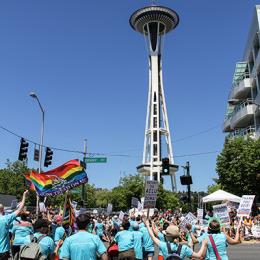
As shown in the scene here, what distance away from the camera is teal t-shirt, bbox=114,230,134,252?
919cm

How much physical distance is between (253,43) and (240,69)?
8354 millimetres

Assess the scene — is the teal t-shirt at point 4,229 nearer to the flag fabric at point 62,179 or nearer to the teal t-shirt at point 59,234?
the teal t-shirt at point 59,234

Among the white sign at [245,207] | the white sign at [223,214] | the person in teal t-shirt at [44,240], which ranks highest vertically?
the white sign at [245,207]

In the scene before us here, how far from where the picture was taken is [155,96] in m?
99.4

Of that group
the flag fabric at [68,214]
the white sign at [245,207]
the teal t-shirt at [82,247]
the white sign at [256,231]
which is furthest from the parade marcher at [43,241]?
the white sign at [256,231]

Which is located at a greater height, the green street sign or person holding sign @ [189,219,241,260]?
the green street sign

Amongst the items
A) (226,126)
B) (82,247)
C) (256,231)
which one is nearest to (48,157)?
(256,231)

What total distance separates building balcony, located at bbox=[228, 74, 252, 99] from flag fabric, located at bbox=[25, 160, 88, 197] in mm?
39147

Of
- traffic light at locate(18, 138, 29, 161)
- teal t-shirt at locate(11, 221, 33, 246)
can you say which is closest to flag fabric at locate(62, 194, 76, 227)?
teal t-shirt at locate(11, 221, 33, 246)

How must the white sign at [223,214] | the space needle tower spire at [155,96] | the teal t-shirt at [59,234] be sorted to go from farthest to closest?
the space needle tower spire at [155,96]
the teal t-shirt at [59,234]
the white sign at [223,214]

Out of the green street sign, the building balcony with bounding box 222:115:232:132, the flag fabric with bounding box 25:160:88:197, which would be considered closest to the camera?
the flag fabric with bounding box 25:160:88:197

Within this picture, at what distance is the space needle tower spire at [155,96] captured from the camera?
323 ft

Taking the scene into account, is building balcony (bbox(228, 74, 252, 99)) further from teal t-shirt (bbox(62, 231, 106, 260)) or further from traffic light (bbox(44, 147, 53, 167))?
teal t-shirt (bbox(62, 231, 106, 260))

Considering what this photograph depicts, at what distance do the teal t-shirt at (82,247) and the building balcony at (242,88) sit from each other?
4839 centimetres
